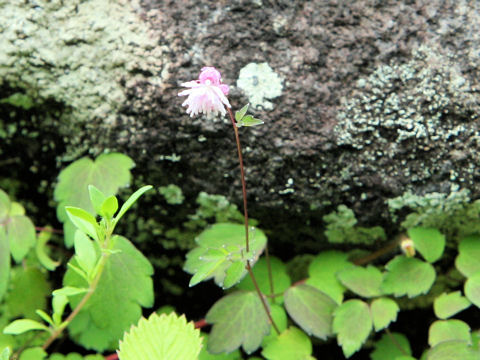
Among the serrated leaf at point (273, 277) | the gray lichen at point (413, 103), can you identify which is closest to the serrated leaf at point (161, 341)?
the serrated leaf at point (273, 277)

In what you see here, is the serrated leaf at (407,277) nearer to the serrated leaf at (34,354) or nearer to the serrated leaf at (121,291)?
the serrated leaf at (121,291)

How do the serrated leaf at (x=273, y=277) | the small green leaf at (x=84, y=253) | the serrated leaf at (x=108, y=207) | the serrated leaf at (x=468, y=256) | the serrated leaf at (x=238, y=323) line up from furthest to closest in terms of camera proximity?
the serrated leaf at (x=273, y=277) < the serrated leaf at (x=468, y=256) < the serrated leaf at (x=238, y=323) < the small green leaf at (x=84, y=253) < the serrated leaf at (x=108, y=207)

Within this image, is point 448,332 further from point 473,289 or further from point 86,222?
point 86,222

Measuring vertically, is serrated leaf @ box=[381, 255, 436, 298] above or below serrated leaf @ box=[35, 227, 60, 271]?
above

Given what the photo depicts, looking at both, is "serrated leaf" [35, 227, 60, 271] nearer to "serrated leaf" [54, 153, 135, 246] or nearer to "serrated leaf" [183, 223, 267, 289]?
"serrated leaf" [54, 153, 135, 246]

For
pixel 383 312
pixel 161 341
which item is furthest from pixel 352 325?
pixel 161 341

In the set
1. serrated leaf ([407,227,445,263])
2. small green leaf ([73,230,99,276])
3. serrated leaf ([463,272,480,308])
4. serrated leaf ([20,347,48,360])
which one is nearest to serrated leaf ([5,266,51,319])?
serrated leaf ([20,347,48,360])

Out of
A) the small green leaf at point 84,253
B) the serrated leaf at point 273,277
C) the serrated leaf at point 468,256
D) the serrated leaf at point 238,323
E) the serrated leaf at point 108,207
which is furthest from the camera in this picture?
the serrated leaf at point 273,277
